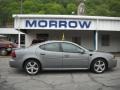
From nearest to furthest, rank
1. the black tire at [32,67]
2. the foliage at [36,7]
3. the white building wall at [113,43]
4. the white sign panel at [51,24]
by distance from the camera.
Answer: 1. the black tire at [32,67]
2. the white sign panel at [51,24]
3. the white building wall at [113,43]
4. the foliage at [36,7]

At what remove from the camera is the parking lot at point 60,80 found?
408 inches

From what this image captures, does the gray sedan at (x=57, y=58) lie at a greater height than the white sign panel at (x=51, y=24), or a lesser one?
lesser

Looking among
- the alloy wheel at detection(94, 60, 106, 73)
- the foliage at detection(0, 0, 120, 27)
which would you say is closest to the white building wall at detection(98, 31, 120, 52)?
the alloy wheel at detection(94, 60, 106, 73)

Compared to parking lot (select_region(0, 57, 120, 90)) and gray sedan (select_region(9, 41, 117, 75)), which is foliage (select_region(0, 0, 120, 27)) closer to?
gray sedan (select_region(9, 41, 117, 75))

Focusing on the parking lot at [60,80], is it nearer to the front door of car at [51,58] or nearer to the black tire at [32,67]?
the black tire at [32,67]

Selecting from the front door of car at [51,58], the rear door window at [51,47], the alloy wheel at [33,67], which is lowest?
the alloy wheel at [33,67]

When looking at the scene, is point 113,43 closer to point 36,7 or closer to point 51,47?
point 51,47

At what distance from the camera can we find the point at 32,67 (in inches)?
515

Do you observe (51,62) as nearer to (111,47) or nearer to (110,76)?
(110,76)

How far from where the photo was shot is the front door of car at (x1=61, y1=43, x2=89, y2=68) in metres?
13.1

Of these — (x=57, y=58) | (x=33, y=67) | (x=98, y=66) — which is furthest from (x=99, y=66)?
(x=33, y=67)

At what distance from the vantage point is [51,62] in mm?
13102

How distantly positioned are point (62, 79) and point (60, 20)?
39.1 feet

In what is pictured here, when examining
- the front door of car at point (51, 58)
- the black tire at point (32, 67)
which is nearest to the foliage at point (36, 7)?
the front door of car at point (51, 58)
